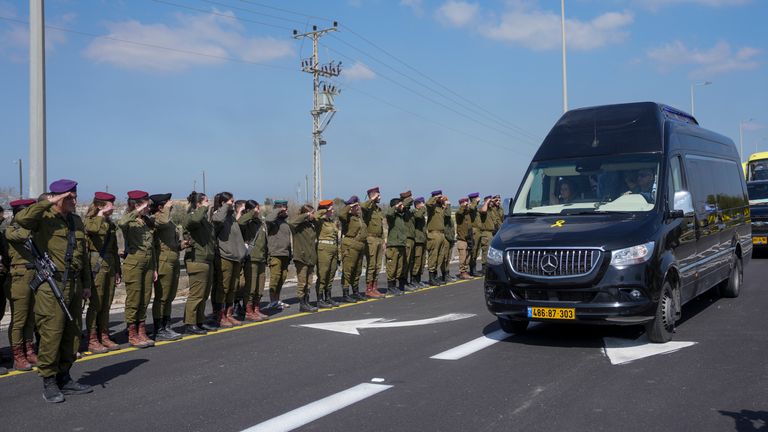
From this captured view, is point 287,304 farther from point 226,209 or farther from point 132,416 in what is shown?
point 132,416

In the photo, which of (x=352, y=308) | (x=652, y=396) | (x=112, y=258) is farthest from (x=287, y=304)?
(x=652, y=396)

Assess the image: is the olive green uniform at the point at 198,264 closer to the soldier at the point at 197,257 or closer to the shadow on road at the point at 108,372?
the soldier at the point at 197,257

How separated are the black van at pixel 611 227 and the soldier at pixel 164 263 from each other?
4.08 metres

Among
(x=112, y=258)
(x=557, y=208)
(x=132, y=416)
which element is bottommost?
(x=132, y=416)

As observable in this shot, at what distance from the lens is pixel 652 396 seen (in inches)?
221

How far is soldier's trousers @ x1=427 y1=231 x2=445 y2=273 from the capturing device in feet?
49.3

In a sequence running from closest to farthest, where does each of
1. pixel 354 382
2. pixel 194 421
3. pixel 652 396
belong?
pixel 194 421
pixel 652 396
pixel 354 382

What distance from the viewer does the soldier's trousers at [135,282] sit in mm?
8453

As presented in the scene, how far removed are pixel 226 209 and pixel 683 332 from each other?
6.16 m

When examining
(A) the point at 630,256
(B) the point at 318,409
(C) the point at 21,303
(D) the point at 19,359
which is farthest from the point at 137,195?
(A) the point at 630,256

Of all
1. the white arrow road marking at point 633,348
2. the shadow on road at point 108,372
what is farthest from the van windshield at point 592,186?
the shadow on road at point 108,372

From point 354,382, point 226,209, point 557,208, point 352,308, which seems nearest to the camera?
point 354,382

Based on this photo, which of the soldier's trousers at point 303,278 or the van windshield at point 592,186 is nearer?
the van windshield at point 592,186

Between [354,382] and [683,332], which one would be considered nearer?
[354,382]
